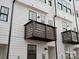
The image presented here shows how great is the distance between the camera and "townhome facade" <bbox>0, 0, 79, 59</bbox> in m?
8.31

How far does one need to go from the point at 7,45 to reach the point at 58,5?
25.9 ft

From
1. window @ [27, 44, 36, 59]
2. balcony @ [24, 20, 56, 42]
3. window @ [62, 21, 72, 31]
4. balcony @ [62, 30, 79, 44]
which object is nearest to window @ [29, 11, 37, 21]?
balcony @ [24, 20, 56, 42]

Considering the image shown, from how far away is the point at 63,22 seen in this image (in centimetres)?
1327

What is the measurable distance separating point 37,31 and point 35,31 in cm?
23

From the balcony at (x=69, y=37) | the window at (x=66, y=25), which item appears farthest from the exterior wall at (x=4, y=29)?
the window at (x=66, y=25)

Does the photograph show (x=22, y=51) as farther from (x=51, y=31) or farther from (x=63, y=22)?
(x=63, y=22)

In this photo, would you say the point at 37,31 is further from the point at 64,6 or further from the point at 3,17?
the point at 64,6

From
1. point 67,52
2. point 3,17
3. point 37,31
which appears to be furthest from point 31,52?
point 67,52

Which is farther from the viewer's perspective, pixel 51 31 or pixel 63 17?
pixel 63 17

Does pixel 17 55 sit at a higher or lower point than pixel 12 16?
lower

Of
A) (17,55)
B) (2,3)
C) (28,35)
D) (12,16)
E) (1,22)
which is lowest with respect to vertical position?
(17,55)

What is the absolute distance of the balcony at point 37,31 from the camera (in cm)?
848

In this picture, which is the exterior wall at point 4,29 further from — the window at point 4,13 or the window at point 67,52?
the window at point 67,52

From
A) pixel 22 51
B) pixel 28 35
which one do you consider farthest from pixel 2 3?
pixel 22 51
